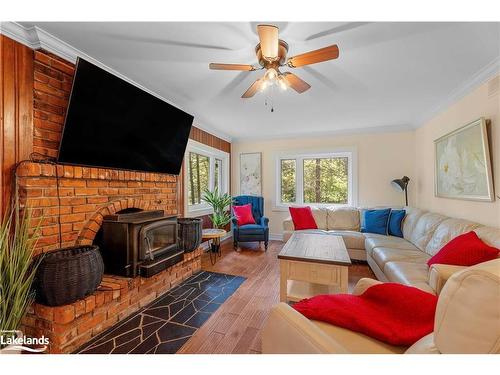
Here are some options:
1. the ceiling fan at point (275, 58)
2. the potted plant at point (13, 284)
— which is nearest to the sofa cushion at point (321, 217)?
the ceiling fan at point (275, 58)

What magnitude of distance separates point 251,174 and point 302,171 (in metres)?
1.17

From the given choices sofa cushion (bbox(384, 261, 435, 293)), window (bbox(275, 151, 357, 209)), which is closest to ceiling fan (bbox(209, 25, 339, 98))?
sofa cushion (bbox(384, 261, 435, 293))

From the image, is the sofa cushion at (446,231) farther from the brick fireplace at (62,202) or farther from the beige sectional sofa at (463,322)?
the brick fireplace at (62,202)

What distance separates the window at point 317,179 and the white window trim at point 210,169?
47.8 inches

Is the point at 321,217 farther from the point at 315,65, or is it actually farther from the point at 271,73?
the point at 271,73

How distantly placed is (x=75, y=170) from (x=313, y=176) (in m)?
4.11

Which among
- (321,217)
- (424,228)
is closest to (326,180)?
(321,217)

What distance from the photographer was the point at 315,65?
2.05 metres

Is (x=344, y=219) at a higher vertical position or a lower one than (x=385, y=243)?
higher

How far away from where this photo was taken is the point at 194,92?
2676 millimetres

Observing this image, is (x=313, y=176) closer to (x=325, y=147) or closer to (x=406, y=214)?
(x=325, y=147)

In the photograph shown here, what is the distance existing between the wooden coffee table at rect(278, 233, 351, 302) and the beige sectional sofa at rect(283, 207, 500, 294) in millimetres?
517

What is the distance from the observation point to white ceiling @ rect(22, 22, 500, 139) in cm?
160

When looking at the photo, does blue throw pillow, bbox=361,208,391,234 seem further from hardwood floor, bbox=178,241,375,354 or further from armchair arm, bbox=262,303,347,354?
armchair arm, bbox=262,303,347,354
